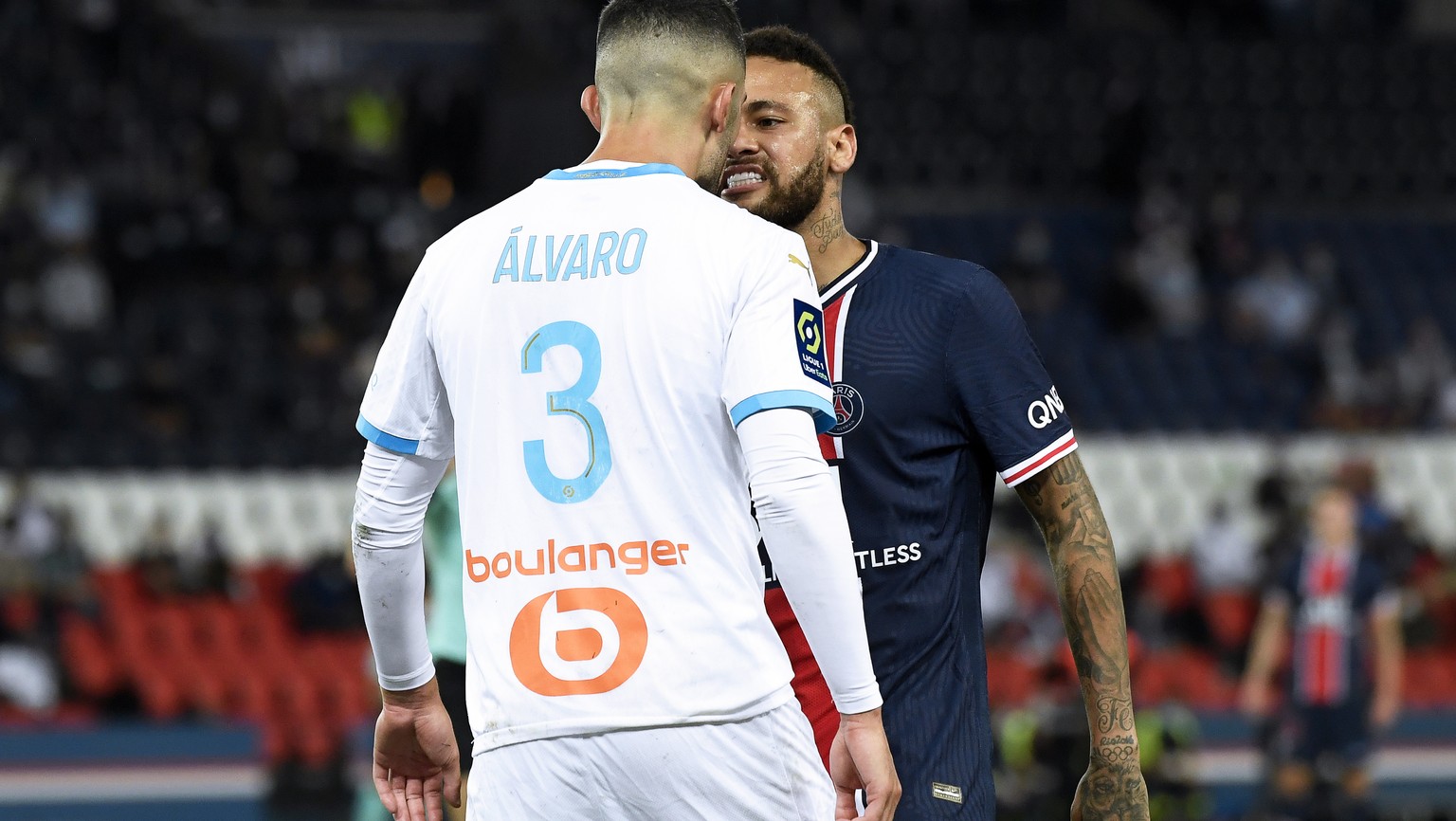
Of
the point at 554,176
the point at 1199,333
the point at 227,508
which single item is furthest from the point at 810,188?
the point at 1199,333

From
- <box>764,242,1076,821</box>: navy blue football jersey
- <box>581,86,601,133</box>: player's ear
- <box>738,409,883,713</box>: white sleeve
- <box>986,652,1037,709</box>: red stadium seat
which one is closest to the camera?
<box>738,409,883,713</box>: white sleeve

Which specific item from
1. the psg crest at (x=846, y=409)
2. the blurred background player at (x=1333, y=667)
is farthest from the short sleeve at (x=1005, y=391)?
the blurred background player at (x=1333, y=667)

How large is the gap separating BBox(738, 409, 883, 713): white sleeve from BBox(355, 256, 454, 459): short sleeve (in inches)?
21.9

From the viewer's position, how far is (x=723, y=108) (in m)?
2.96

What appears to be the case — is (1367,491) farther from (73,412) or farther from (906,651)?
(906,651)

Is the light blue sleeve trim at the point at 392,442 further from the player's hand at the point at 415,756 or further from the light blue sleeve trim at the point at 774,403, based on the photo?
the light blue sleeve trim at the point at 774,403

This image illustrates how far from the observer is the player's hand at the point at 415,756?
310 cm

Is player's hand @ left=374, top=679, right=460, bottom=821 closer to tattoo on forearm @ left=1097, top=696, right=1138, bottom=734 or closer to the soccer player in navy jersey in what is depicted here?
the soccer player in navy jersey

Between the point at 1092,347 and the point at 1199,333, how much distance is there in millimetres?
1336

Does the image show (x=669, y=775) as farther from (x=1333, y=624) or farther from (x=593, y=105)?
(x=1333, y=624)

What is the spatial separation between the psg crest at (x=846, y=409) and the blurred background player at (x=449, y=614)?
219cm

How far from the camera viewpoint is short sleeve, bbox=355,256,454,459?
2.90m

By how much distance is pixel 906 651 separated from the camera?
10.9ft

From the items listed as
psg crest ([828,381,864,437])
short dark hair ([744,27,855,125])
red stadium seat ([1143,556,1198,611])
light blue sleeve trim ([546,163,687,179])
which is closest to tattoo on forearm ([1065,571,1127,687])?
psg crest ([828,381,864,437])
